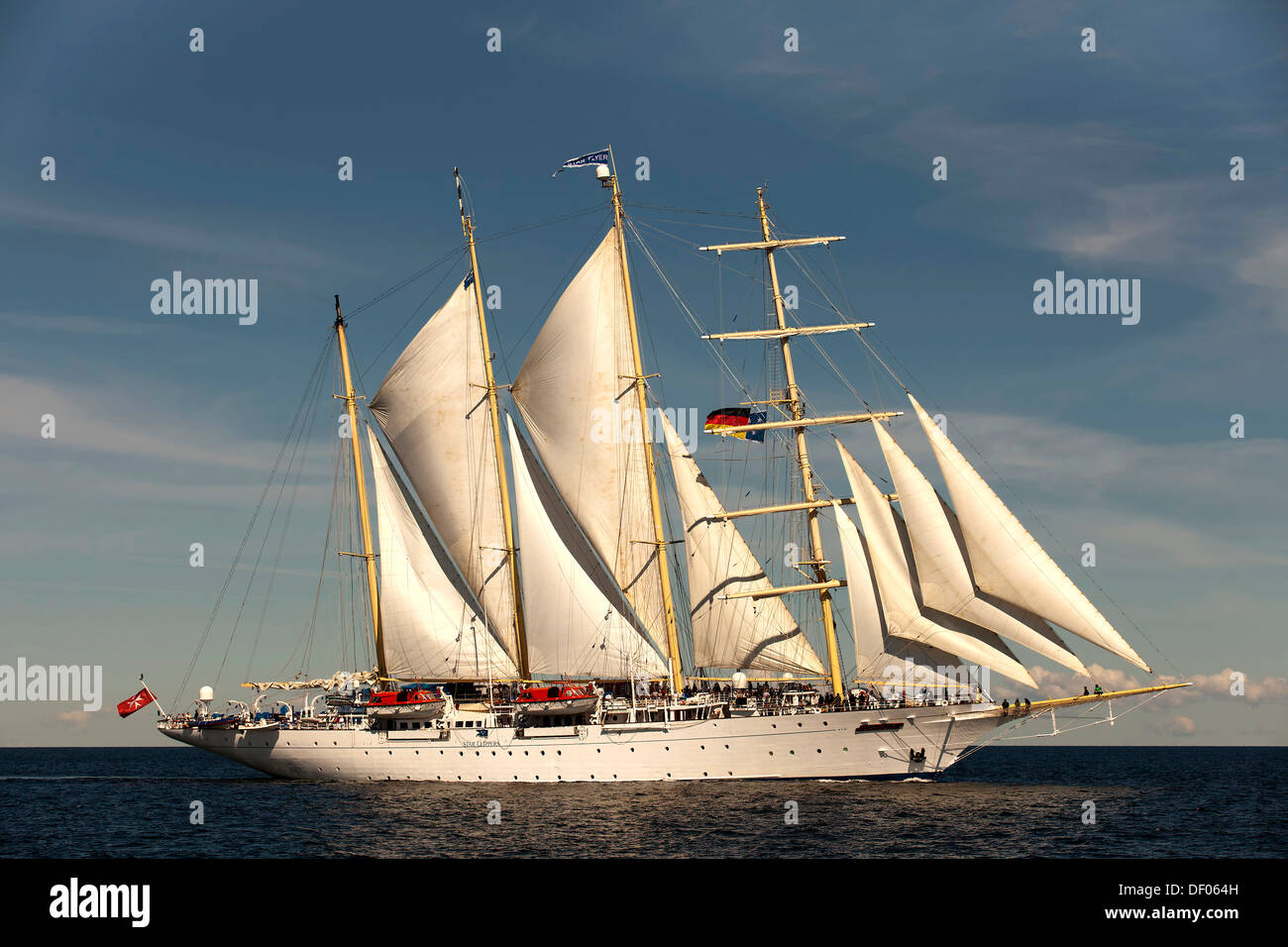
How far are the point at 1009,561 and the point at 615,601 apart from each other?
21.6 m

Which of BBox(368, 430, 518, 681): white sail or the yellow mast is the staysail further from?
BBox(368, 430, 518, 681): white sail

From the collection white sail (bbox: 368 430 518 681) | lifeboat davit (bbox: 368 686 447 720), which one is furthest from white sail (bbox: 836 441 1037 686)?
lifeboat davit (bbox: 368 686 447 720)

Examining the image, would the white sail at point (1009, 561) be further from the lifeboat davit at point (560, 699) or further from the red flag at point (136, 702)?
the red flag at point (136, 702)

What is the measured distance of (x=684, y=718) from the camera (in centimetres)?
5534

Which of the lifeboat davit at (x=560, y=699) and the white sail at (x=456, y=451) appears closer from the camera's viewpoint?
the lifeboat davit at (x=560, y=699)

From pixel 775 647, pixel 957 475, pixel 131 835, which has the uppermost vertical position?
pixel 957 475

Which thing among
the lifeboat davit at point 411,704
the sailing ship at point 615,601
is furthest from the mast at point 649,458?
the lifeboat davit at point 411,704

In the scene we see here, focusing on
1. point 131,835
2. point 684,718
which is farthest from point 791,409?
point 131,835

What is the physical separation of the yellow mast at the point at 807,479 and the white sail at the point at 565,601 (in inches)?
363

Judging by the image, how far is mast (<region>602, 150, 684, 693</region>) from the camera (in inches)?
2335

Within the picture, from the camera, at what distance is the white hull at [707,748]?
5188 cm

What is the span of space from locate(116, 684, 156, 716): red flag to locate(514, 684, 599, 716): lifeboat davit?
22.8m
